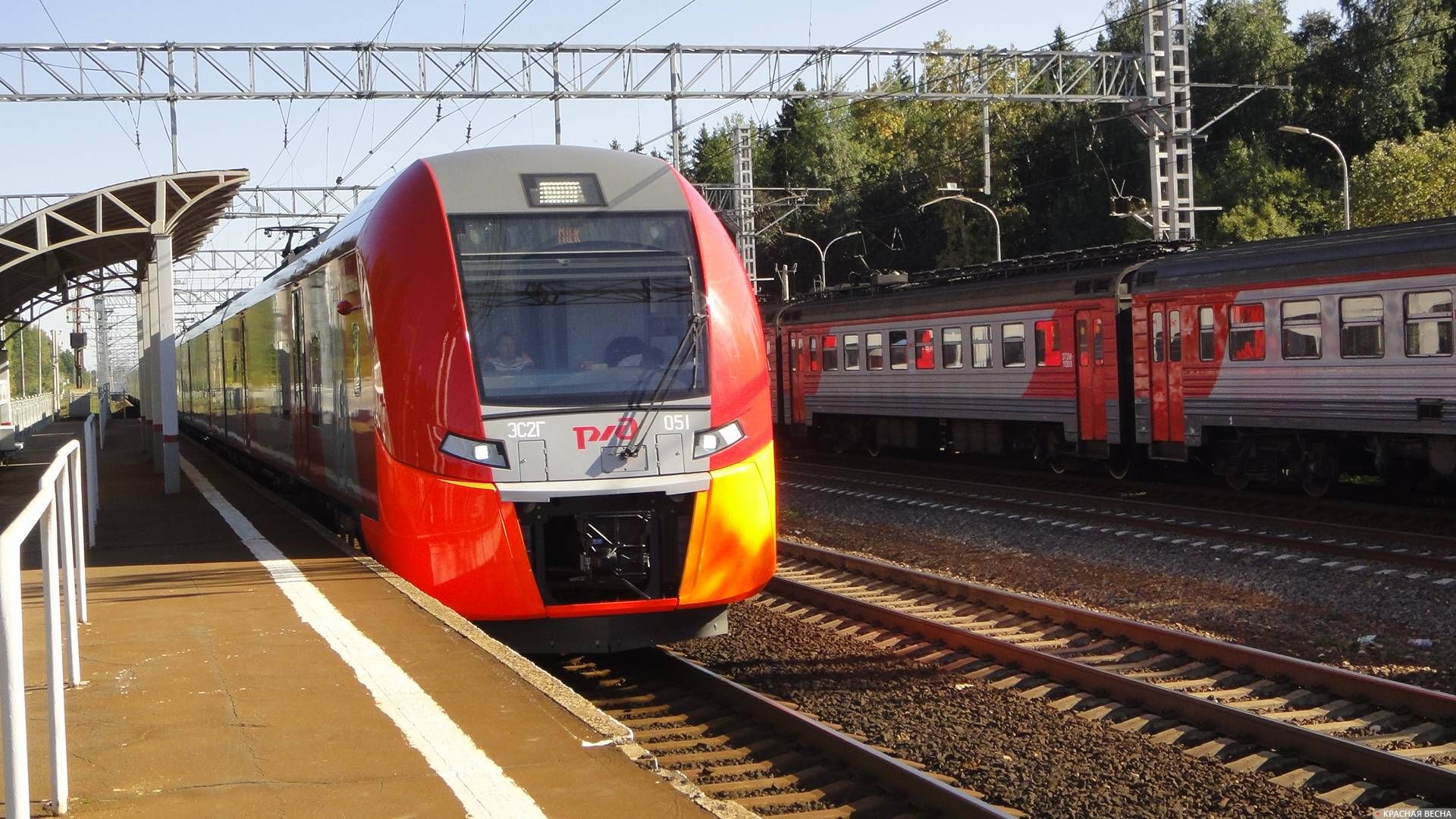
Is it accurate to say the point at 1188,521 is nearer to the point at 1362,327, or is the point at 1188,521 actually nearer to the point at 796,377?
the point at 1362,327

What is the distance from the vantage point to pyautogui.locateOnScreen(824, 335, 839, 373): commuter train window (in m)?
26.6

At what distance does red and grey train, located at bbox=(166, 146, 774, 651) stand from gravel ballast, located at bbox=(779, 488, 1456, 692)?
3639 mm

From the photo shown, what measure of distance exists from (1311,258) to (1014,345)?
18.2ft

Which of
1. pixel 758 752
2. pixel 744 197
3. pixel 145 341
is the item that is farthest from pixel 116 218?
pixel 744 197

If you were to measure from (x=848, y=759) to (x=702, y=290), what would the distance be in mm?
3305

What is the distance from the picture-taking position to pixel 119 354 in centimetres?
11194

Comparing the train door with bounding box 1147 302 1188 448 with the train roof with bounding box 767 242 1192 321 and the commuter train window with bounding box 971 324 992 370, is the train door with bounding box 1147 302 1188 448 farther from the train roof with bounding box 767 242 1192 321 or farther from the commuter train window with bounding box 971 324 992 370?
the commuter train window with bounding box 971 324 992 370

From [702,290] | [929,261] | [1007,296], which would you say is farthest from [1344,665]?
[929,261]

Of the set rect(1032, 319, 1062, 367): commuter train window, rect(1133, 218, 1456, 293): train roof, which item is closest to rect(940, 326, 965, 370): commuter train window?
rect(1032, 319, 1062, 367): commuter train window

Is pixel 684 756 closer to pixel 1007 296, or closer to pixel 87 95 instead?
pixel 1007 296

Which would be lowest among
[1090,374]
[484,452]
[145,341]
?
[484,452]

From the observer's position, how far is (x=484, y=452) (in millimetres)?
8383

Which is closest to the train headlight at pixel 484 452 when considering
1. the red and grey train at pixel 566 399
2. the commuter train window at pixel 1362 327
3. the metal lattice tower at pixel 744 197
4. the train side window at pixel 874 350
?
the red and grey train at pixel 566 399

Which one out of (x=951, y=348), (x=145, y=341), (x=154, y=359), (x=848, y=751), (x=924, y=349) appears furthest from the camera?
(x=145, y=341)
